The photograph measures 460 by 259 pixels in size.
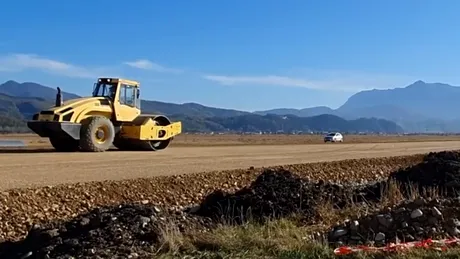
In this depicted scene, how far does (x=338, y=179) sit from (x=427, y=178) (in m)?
3.89

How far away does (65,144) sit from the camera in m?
26.6

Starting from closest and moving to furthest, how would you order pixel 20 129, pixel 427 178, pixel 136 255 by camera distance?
pixel 136 255
pixel 427 178
pixel 20 129

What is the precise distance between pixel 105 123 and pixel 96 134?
0.54 m

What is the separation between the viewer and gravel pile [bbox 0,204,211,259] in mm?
8289

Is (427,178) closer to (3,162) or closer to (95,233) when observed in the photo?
(95,233)

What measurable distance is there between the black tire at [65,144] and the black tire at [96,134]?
0.49 m

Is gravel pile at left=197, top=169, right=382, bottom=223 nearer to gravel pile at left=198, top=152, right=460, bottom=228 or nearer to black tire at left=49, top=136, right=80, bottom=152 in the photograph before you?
gravel pile at left=198, top=152, right=460, bottom=228

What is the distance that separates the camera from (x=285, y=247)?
8430 mm

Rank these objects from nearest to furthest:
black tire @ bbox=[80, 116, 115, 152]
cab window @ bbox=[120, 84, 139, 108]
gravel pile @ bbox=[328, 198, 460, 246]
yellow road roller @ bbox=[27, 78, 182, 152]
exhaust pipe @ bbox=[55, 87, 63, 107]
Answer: gravel pile @ bbox=[328, 198, 460, 246], yellow road roller @ bbox=[27, 78, 182, 152], black tire @ bbox=[80, 116, 115, 152], exhaust pipe @ bbox=[55, 87, 63, 107], cab window @ bbox=[120, 84, 139, 108]

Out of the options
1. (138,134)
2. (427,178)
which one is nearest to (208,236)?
(427,178)

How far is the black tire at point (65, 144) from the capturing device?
25.8 meters

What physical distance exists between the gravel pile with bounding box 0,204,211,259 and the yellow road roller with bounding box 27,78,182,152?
1485 centimetres

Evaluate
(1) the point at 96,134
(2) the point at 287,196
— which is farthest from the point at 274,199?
(1) the point at 96,134

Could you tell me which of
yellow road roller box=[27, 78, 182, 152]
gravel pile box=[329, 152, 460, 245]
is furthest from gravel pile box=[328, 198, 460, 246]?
yellow road roller box=[27, 78, 182, 152]
